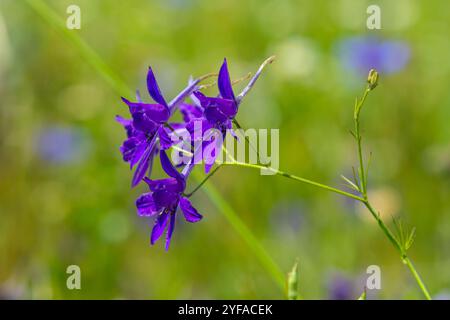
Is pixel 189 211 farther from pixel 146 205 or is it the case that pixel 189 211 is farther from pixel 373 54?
pixel 373 54

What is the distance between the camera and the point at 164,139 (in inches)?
59.1

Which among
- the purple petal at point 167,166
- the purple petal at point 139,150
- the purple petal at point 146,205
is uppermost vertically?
the purple petal at point 139,150

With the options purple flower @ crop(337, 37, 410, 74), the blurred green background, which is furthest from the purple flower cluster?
purple flower @ crop(337, 37, 410, 74)

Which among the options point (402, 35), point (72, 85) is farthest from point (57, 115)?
point (402, 35)

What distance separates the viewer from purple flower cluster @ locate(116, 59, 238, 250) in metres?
1.53

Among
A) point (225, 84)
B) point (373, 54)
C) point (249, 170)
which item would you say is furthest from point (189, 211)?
point (373, 54)

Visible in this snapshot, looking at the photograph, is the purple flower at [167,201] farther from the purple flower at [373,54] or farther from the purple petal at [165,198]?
the purple flower at [373,54]

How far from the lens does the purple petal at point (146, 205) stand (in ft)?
5.29

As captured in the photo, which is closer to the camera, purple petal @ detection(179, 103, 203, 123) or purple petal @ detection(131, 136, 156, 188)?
purple petal @ detection(131, 136, 156, 188)

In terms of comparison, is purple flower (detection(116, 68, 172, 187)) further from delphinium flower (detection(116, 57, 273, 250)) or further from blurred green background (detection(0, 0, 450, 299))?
blurred green background (detection(0, 0, 450, 299))

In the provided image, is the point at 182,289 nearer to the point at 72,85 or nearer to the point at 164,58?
the point at 72,85

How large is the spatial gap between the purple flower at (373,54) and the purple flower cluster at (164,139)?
8.12 ft

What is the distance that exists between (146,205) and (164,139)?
0.19 meters

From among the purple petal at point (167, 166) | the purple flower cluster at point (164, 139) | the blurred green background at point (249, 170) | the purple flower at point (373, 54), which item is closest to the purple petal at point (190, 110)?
the purple flower cluster at point (164, 139)
